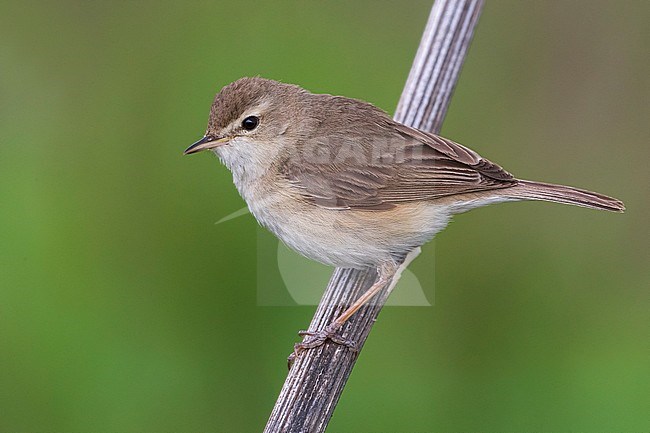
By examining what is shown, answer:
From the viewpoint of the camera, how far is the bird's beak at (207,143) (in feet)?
14.4

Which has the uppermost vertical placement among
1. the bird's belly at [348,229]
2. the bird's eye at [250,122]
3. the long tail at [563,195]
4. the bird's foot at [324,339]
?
the long tail at [563,195]

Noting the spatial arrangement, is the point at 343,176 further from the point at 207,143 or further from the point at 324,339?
the point at 324,339

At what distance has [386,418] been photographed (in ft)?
16.0

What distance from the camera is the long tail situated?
4.18 m

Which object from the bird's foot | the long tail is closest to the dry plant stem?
the bird's foot

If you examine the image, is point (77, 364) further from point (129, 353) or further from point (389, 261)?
point (389, 261)

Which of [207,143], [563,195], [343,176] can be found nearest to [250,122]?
[207,143]

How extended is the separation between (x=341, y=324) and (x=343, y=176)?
3.14 ft

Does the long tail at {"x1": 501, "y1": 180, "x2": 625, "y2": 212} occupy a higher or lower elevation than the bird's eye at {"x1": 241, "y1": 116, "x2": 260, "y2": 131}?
higher

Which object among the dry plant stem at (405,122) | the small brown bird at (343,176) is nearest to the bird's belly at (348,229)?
the small brown bird at (343,176)

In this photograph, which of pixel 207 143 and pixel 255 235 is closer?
pixel 207 143

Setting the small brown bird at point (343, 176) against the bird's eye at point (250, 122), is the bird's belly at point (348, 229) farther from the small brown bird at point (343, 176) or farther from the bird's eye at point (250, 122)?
the bird's eye at point (250, 122)

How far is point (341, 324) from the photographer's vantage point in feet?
13.2

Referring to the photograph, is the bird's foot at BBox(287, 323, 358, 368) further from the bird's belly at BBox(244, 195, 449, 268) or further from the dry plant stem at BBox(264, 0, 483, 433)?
the bird's belly at BBox(244, 195, 449, 268)
